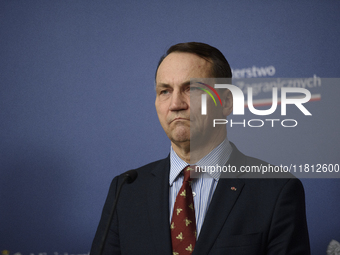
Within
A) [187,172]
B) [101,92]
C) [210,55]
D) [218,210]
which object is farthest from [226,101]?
[101,92]

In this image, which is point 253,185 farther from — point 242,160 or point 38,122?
point 38,122

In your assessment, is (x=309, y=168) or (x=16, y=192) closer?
(x=309, y=168)

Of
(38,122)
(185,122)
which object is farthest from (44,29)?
(185,122)

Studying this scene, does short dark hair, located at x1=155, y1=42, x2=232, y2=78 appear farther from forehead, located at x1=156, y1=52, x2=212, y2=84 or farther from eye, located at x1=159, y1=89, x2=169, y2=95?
eye, located at x1=159, y1=89, x2=169, y2=95

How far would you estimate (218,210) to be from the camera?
114cm

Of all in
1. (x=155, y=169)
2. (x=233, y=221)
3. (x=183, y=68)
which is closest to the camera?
(x=233, y=221)

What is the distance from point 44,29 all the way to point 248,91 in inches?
54.6

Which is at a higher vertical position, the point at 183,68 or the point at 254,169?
the point at 183,68

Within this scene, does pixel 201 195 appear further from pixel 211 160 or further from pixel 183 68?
pixel 183 68

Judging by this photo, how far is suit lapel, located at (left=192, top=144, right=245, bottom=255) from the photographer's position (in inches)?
42.7

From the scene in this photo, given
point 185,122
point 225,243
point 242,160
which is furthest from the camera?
point 242,160

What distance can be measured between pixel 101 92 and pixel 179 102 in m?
1.14

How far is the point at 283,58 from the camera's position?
2121 millimetres

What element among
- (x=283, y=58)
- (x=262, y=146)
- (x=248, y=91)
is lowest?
(x=262, y=146)
